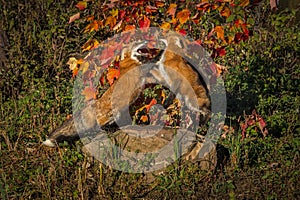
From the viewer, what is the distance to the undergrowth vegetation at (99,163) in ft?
13.6

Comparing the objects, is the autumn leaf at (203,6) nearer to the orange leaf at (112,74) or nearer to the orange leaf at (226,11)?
the orange leaf at (226,11)

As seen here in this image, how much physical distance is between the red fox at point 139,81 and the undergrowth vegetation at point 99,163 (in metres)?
0.27

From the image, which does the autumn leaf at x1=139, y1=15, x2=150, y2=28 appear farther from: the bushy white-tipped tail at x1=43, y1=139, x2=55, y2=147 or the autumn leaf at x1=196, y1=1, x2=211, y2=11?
the bushy white-tipped tail at x1=43, y1=139, x2=55, y2=147

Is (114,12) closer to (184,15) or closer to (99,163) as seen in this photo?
(184,15)

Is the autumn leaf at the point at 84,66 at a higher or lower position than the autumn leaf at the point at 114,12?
lower

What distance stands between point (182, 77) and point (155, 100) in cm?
37

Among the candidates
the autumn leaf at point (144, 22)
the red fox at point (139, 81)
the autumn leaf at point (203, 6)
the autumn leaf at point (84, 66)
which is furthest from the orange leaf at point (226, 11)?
the autumn leaf at point (84, 66)

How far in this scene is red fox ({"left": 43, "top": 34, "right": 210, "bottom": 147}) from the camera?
16.2 feet

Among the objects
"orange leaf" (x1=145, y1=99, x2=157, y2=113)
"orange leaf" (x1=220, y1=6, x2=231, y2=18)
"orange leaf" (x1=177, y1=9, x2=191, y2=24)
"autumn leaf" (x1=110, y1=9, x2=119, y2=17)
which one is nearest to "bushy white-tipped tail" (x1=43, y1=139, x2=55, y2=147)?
"orange leaf" (x1=145, y1=99, x2=157, y2=113)

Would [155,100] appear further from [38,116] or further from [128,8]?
[38,116]

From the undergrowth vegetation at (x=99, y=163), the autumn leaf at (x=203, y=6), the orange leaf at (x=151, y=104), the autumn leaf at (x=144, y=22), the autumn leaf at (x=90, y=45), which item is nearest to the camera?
the undergrowth vegetation at (x=99, y=163)

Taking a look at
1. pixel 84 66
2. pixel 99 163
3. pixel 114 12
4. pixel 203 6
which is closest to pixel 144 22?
pixel 114 12

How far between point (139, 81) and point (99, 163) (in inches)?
40.2

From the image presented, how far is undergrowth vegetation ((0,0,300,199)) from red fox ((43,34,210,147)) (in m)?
0.27
